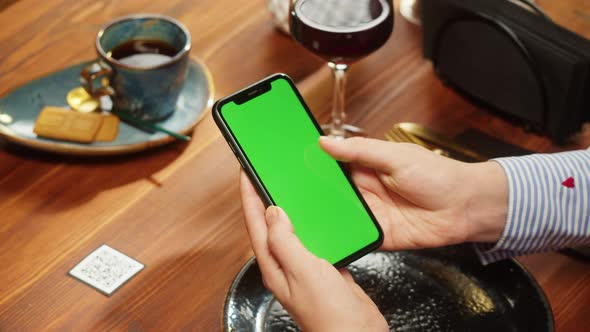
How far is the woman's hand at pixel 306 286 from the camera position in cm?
82

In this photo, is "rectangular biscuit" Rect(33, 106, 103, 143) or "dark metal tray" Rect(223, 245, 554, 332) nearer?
"dark metal tray" Rect(223, 245, 554, 332)

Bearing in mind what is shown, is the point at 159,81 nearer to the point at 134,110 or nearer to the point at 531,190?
the point at 134,110

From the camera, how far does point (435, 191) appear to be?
0.99m

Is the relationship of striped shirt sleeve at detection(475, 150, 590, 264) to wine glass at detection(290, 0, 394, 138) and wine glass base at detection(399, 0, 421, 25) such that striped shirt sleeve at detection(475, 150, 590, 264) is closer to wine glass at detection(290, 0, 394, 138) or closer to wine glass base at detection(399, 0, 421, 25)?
wine glass at detection(290, 0, 394, 138)

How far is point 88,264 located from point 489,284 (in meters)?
0.53

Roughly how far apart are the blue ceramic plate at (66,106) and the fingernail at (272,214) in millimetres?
317

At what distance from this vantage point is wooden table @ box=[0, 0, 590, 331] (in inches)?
37.8

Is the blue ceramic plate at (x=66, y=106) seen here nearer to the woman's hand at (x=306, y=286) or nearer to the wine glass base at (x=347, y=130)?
the wine glass base at (x=347, y=130)

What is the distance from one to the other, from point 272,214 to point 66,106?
0.50m

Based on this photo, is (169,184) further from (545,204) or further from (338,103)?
(545,204)

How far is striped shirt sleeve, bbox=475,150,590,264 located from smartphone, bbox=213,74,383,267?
0.57ft

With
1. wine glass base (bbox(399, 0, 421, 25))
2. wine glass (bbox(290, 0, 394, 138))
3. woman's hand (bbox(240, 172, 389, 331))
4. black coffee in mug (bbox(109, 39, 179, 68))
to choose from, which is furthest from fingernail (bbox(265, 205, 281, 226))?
wine glass base (bbox(399, 0, 421, 25))

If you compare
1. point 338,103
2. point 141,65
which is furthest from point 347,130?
point 141,65

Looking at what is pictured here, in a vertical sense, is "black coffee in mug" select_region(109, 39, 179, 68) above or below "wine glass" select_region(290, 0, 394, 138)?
below
